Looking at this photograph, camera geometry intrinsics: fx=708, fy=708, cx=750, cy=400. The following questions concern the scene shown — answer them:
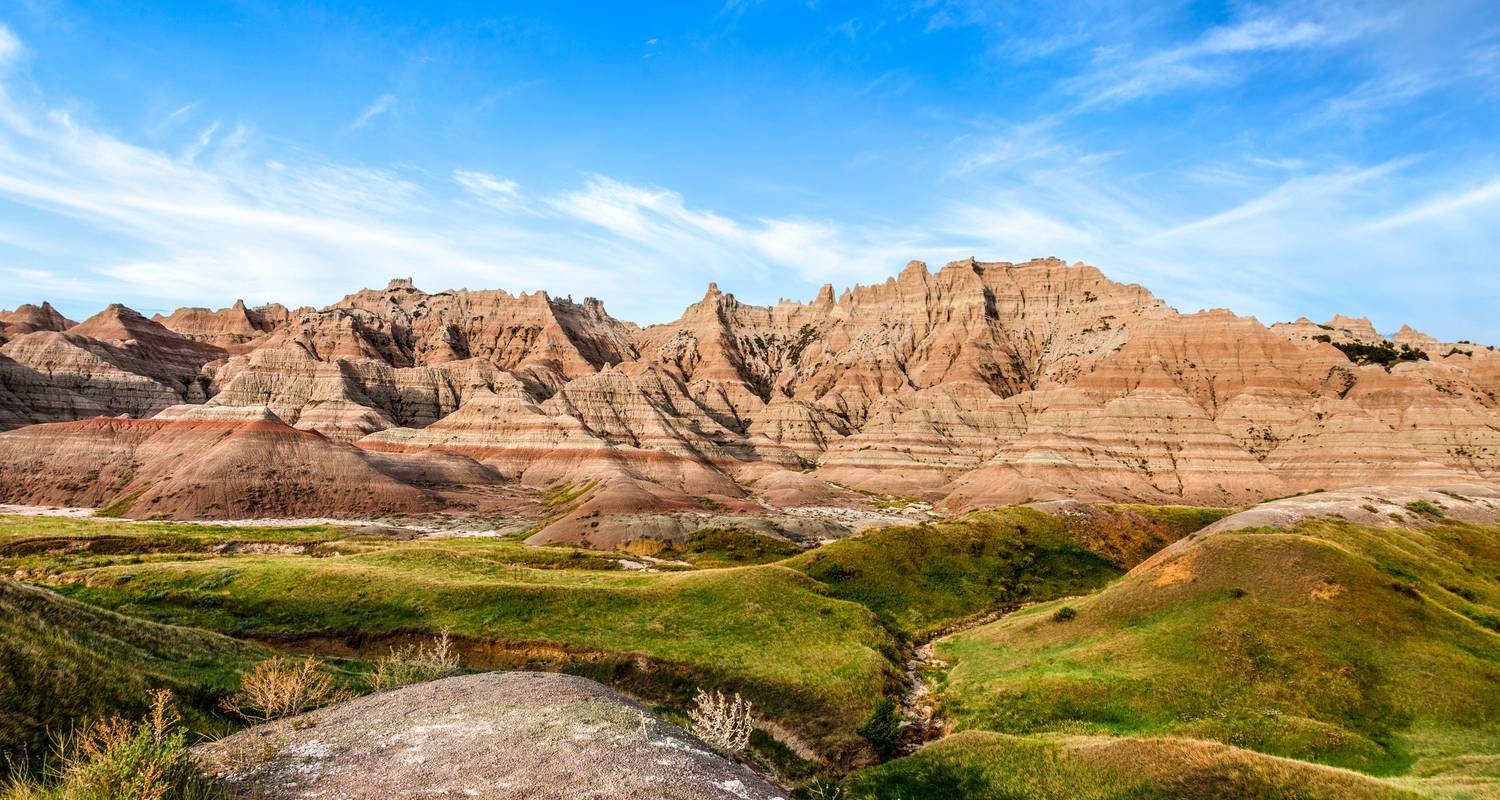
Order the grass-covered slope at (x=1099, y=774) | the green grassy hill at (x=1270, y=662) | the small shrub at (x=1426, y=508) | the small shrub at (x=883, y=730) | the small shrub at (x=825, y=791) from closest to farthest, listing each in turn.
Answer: the grass-covered slope at (x=1099, y=774) → the small shrub at (x=825, y=791) → the green grassy hill at (x=1270, y=662) → the small shrub at (x=883, y=730) → the small shrub at (x=1426, y=508)

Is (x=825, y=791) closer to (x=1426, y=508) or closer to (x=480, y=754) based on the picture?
(x=480, y=754)

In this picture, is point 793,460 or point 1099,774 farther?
point 793,460

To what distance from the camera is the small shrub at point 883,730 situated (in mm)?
28711

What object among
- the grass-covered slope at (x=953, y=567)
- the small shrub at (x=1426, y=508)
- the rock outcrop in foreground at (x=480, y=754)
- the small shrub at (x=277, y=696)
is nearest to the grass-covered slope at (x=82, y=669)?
the small shrub at (x=277, y=696)

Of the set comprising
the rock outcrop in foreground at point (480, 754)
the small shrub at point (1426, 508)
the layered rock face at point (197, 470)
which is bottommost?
the layered rock face at point (197, 470)

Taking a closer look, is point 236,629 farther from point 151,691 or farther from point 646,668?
point 151,691

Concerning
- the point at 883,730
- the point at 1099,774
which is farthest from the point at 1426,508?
the point at 1099,774

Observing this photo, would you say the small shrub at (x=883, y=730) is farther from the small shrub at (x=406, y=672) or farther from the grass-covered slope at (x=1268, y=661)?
the small shrub at (x=406, y=672)

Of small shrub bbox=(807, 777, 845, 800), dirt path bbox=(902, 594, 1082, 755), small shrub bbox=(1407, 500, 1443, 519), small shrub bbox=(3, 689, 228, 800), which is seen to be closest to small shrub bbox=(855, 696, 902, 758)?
dirt path bbox=(902, 594, 1082, 755)

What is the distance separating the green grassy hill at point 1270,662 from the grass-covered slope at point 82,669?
2784 cm

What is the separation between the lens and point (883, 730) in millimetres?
29516

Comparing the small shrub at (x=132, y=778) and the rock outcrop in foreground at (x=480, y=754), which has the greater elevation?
the small shrub at (x=132, y=778)

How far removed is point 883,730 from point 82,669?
25976 millimetres

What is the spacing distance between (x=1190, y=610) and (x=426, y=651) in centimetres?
3882
